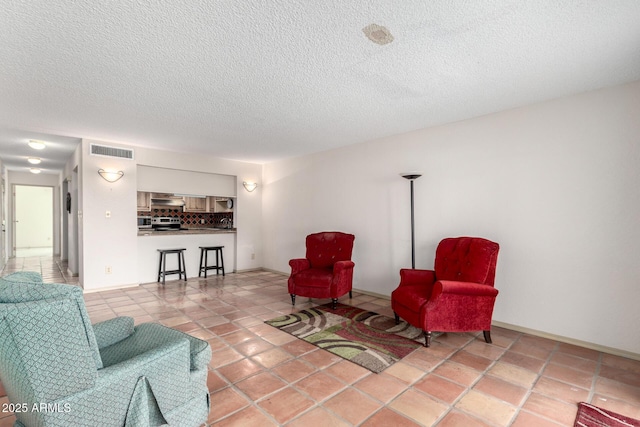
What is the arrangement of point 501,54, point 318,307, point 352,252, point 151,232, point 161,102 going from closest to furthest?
point 501,54 → point 161,102 → point 318,307 → point 352,252 → point 151,232

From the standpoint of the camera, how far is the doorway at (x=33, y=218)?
1094 centimetres

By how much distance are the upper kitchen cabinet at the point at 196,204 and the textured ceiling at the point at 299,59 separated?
2967 mm

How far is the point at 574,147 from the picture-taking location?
3010mm

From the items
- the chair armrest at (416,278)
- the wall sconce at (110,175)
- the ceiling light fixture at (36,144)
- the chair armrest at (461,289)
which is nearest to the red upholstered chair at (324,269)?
Result: the chair armrest at (416,278)

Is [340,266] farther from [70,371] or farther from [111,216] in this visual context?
[111,216]

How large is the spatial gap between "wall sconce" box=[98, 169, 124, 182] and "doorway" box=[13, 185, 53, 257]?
8.60m

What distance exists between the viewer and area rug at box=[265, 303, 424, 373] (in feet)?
8.95

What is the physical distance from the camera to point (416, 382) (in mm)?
2299

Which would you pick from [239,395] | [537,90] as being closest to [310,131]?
[537,90]

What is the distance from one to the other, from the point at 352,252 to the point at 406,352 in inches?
90.9

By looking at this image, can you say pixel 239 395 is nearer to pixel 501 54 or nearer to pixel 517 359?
pixel 517 359


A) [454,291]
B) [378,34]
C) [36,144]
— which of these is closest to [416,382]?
[454,291]

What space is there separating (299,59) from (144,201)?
5.11 metres

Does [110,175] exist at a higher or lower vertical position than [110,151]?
lower
